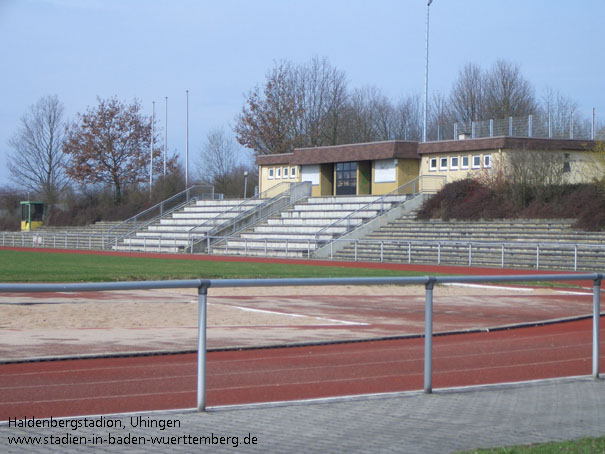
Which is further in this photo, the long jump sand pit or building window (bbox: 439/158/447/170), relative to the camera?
building window (bbox: 439/158/447/170)

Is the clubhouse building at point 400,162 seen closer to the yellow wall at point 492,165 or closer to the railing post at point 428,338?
the yellow wall at point 492,165

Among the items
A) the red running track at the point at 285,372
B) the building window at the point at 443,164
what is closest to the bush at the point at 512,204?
the building window at the point at 443,164

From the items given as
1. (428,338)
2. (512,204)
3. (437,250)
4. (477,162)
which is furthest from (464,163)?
(428,338)

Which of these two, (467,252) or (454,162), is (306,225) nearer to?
(454,162)

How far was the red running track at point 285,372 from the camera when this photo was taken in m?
7.51

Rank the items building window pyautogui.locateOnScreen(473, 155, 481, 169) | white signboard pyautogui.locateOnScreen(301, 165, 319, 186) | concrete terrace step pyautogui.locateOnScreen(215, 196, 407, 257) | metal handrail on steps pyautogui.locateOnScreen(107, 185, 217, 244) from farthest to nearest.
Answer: metal handrail on steps pyautogui.locateOnScreen(107, 185, 217, 244) → white signboard pyautogui.locateOnScreen(301, 165, 319, 186) → building window pyautogui.locateOnScreen(473, 155, 481, 169) → concrete terrace step pyautogui.locateOnScreen(215, 196, 407, 257)

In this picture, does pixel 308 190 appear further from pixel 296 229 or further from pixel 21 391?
pixel 21 391

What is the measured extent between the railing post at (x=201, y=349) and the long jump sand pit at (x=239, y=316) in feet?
1.08

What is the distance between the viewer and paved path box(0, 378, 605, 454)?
5.86 metres

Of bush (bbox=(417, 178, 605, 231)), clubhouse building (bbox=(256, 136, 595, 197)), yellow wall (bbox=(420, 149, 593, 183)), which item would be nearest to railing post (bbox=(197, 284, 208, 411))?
bush (bbox=(417, 178, 605, 231))

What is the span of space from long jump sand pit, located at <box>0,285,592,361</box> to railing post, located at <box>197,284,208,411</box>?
0.33m

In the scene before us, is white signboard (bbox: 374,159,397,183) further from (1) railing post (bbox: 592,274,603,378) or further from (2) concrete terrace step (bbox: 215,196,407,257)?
(1) railing post (bbox: 592,274,603,378)

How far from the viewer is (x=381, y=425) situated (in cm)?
654

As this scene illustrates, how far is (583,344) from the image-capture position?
10547 millimetres
